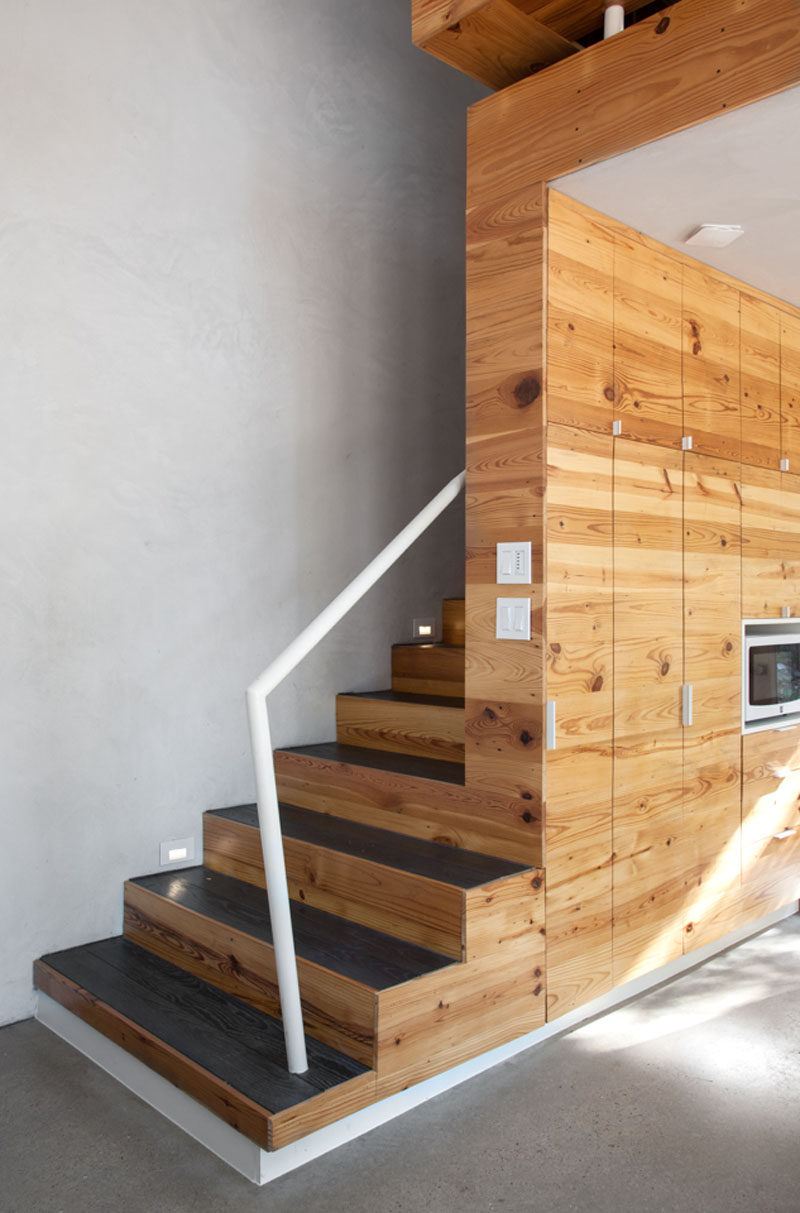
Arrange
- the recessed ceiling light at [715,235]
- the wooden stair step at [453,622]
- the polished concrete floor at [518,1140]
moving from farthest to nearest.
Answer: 1. the wooden stair step at [453,622]
2. the recessed ceiling light at [715,235]
3. the polished concrete floor at [518,1140]

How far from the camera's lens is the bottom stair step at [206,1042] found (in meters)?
2.04

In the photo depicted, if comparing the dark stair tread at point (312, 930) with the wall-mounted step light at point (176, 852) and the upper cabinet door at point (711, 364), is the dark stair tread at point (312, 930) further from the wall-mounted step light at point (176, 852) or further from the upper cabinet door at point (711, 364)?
the upper cabinet door at point (711, 364)

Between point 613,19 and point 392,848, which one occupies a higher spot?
point 613,19

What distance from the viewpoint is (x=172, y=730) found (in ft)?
10.6

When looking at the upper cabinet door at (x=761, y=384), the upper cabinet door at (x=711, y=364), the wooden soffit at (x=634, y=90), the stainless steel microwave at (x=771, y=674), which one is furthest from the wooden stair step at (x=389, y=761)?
the wooden soffit at (x=634, y=90)

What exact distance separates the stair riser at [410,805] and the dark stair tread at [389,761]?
3 cm

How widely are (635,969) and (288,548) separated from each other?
6.17ft

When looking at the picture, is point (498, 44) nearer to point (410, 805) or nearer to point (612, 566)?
point (612, 566)

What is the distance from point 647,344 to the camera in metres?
2.88

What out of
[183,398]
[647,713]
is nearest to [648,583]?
[647,713]

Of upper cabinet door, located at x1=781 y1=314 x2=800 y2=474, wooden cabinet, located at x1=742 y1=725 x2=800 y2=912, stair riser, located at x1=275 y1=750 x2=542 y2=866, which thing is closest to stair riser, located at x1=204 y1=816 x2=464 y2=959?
stair riser, located at x1=275 y1=750 x2=542 y2=866

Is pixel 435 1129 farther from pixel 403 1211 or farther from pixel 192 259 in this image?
pixel 192 259

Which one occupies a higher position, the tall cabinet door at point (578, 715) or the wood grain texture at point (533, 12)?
the wood grain texture at point (533, 12)

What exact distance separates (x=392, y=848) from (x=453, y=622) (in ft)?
4.78
